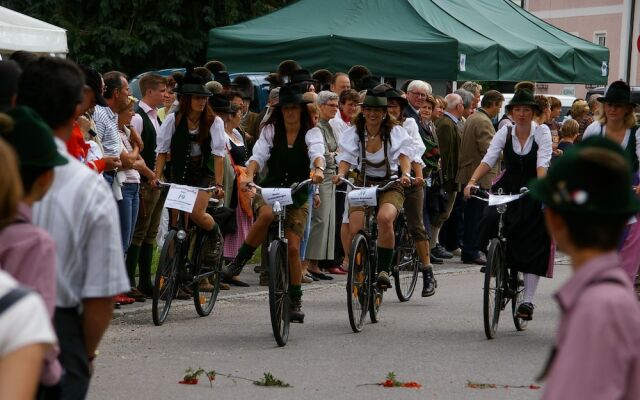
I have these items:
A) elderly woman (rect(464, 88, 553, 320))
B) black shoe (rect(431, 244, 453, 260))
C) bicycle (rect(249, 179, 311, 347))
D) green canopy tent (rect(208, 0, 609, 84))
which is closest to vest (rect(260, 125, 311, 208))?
bicycle (rect(249, 179, 311, 347))

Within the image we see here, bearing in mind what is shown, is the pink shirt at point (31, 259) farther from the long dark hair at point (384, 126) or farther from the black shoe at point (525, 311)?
the long dark hair at point (384, 126)

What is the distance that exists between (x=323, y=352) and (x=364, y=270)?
4.66 ft

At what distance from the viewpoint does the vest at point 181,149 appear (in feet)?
35.1

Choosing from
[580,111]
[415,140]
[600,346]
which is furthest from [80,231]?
[580,111]

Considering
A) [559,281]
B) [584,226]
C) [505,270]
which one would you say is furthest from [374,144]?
[584,226]

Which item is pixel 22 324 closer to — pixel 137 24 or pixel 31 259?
pixel 31 259

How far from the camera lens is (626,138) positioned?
31.7 feet

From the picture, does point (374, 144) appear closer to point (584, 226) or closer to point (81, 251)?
point (81, 251)

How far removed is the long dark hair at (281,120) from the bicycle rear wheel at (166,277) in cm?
117

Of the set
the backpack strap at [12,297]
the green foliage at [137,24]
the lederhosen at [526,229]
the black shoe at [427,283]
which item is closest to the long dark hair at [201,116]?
the lederhosen at [526,229]

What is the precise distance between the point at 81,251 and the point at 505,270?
6692 mm

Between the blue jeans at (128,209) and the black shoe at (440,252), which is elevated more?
the blue jeans at (128,209)

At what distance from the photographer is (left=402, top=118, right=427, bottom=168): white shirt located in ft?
36.7

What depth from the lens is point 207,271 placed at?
36.4 ft
